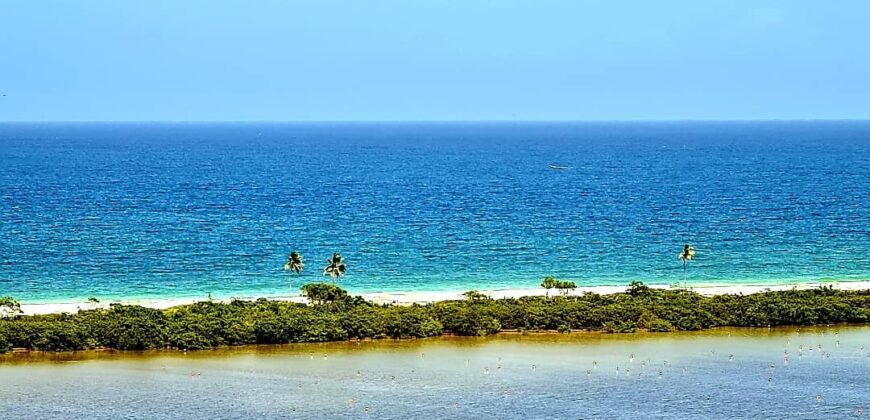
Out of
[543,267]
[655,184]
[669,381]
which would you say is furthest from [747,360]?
[655,184]

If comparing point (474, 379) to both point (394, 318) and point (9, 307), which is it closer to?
point (394, 318)

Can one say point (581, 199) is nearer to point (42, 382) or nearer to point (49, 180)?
A: point (49, 180)

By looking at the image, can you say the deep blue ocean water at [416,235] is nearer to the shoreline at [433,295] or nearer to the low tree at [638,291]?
the shoreline at [433,295]

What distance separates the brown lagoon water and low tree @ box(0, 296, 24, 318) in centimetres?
740

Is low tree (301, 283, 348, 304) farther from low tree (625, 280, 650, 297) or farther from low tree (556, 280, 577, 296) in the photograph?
low tree (625, 280, 650, 297)

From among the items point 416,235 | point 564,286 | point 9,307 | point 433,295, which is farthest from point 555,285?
point 416,235

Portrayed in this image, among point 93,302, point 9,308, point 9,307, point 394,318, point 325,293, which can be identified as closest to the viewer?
point 394,318

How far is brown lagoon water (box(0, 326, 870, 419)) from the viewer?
192 feet

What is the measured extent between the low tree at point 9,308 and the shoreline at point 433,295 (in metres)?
1.28

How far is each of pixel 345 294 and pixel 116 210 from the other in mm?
71144

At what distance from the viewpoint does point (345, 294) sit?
8006 cm

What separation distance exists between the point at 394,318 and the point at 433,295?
12720mm

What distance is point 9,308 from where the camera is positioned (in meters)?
77.9

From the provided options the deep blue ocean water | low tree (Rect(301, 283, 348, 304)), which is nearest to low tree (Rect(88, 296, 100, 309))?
the deep blue ocean water
